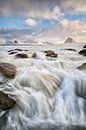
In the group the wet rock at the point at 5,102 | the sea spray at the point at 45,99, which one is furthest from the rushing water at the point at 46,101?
the wet rock at the point at 5,102

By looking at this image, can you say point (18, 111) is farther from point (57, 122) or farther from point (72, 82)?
point (72, 82)

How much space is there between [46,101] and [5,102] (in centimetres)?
121

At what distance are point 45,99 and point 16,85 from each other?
1.05m

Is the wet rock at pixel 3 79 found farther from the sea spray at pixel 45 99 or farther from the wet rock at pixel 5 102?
the wet rock at pixel 5 102

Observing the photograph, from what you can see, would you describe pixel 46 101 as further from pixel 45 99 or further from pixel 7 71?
pixel 7 71

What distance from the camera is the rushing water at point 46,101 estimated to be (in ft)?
19.2

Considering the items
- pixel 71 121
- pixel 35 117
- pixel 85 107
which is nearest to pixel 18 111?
pixel 35 117

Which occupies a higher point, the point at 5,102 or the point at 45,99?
the point at 5,102

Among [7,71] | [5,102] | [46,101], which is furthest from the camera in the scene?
[7,71]

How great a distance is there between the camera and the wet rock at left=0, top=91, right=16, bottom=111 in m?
6.04

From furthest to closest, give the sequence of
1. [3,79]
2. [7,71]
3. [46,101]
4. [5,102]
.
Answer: [7,71] < [3,79] < [46,101] < [5,102]

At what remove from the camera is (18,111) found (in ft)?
20.3

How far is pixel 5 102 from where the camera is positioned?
608cm

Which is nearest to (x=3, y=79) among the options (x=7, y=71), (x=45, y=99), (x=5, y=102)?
(x=7, y=71)
